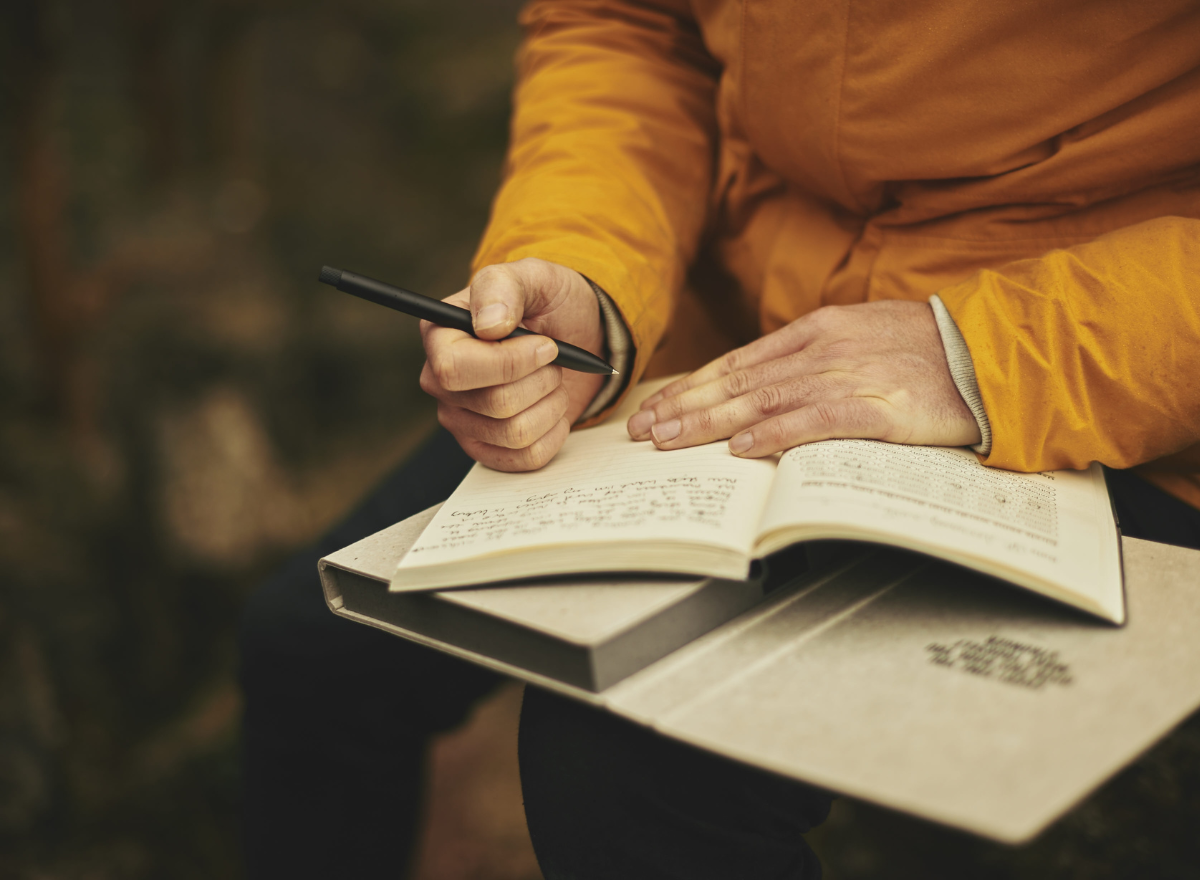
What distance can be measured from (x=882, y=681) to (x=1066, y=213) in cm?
68

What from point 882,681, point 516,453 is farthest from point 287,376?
point 882,681

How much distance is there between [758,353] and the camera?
3.18 ft

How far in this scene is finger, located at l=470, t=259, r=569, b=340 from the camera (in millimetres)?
852

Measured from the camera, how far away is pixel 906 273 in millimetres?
1032

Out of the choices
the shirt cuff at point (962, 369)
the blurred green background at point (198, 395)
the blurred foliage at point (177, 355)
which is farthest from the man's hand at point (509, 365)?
the blurred foliage at point (177, 355)

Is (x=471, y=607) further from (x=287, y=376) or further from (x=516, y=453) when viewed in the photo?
(x=287, y=376)

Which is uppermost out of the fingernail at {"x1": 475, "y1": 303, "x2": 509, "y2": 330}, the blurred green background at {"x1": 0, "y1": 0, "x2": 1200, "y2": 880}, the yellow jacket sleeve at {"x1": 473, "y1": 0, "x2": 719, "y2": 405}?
the yellow jacket sleeve at {"x1": 473, "y1": 0, "x2": 719, "y2": 405}

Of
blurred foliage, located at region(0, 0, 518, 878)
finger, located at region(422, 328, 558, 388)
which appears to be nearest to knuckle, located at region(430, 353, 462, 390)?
finger, located at region(422, 328, 558, 388)

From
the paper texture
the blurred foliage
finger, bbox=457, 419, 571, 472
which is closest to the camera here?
the paper texture

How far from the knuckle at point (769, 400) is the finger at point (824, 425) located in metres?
0.04

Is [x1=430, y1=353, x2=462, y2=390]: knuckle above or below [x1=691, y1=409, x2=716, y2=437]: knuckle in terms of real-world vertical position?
above

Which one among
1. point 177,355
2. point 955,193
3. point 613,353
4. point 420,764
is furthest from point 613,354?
point 177,355

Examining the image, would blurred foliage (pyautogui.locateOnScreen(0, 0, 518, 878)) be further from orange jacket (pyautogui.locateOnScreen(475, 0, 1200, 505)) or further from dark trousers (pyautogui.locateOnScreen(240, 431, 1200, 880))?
orange jacket (pyautogui.locateOnScreen(475, 0, 1200, 505))

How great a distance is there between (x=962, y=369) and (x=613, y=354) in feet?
1.42
